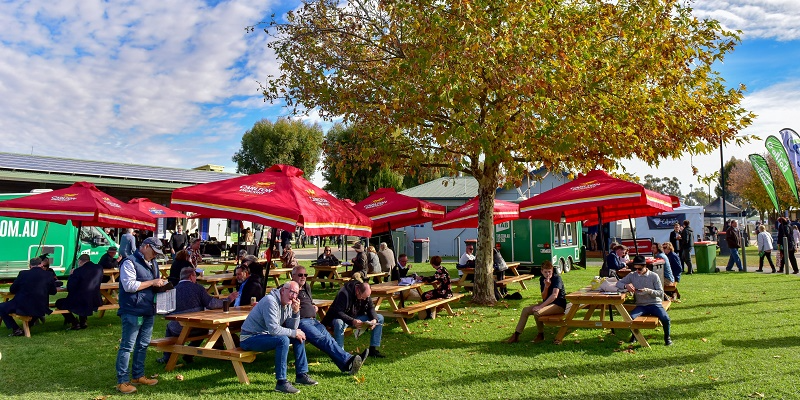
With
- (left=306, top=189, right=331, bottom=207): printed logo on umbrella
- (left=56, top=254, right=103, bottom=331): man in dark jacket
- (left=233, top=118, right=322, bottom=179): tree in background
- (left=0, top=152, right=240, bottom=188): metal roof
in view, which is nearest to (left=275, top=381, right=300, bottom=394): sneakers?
(left=306, top=189, right=331, bottom=207): printed logo on umbrella

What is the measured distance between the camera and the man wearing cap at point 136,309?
6.20m

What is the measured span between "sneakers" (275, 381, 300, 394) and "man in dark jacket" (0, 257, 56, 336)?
17.0 ft

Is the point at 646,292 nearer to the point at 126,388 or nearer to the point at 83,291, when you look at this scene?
the point at 126,388

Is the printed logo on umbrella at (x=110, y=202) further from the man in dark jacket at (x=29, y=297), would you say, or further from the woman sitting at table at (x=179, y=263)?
the man in dark jacket at (x=29, y=297)

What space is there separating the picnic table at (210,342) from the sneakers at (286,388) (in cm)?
45

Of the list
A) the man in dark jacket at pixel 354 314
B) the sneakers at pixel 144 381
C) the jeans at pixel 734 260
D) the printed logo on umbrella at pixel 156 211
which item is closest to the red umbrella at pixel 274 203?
the man in dark jacket at pixel 354 314

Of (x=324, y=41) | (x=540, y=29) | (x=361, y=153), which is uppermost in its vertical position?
(x=324, y=41)

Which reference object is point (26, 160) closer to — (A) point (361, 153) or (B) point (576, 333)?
(A) point (361, 153)

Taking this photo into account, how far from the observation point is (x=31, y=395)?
19.9 feet

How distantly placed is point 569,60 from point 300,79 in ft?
17.6

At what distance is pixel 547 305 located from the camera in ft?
29.0

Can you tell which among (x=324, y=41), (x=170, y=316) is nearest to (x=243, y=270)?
(x=170, y=316)

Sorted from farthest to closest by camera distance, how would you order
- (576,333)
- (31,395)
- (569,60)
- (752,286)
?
(752,286)
(569,60)
(576,333)
(31,395)

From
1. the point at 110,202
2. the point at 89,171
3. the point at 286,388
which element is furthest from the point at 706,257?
the point at 89,171
